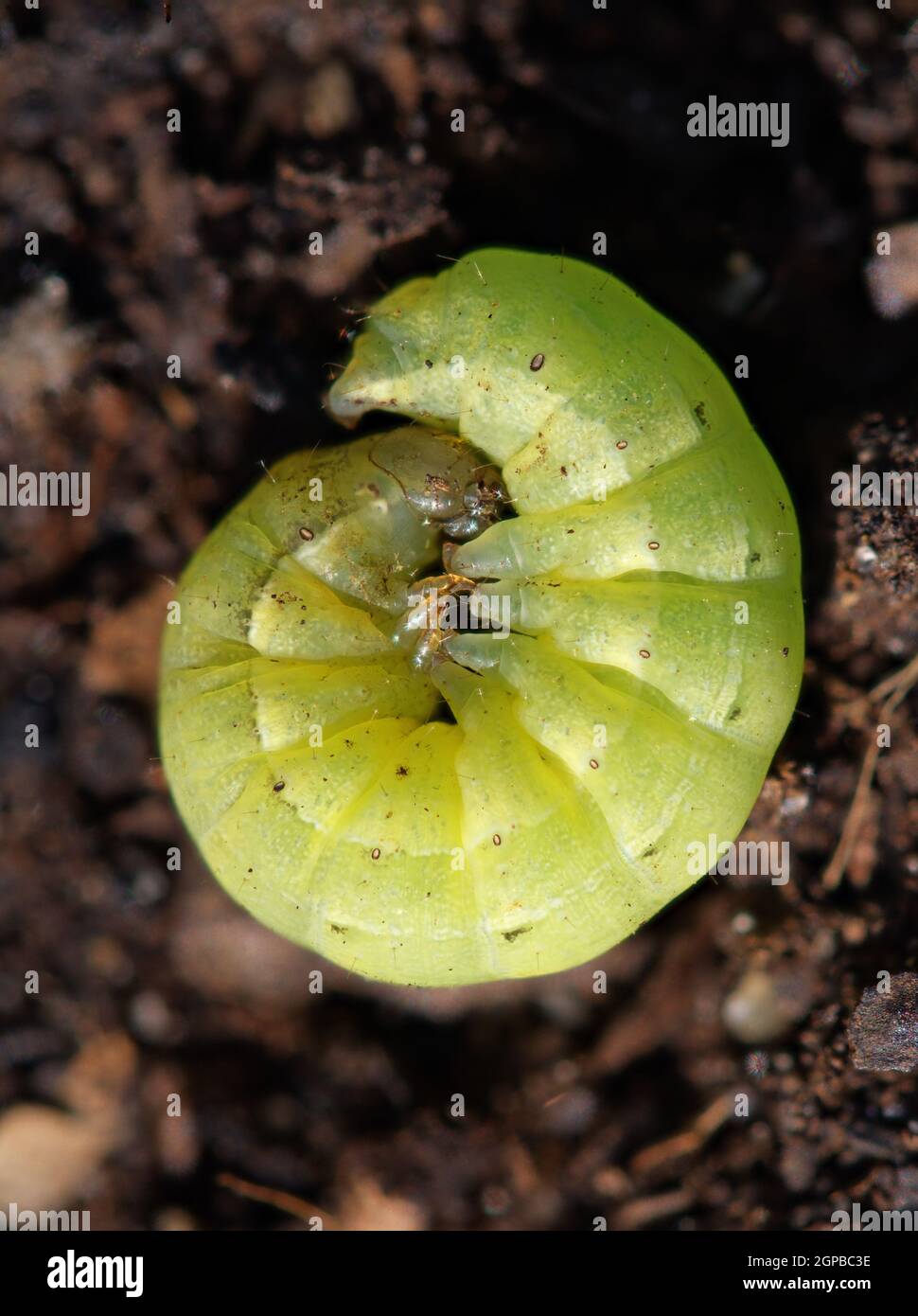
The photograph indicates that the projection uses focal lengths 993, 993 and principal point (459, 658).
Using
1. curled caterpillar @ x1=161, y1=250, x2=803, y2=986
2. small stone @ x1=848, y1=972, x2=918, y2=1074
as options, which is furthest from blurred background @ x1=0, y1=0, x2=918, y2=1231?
curled caterpillar @ x1=161, y1=250, x2=803, y2=986

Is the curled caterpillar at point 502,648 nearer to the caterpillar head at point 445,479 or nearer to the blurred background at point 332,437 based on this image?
the caterpillar head at point 445,479

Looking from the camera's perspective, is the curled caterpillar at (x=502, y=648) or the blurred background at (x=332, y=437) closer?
the curled caterpillar at (x=502, y=648)

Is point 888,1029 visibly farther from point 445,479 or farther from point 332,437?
point 332,437

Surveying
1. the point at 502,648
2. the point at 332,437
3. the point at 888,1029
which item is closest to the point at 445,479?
the point at 502,648

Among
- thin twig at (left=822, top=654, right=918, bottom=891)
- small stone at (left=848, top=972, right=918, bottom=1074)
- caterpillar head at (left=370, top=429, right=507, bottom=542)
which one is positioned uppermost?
caterpillar head at (left=370, top=429, right=507, bottom=542)

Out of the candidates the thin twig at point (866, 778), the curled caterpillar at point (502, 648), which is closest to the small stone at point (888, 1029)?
the thin twig at point (866, 778)

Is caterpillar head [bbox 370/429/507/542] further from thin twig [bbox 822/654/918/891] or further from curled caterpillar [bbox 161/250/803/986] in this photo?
thin twig [bbox 822/654/918/891]

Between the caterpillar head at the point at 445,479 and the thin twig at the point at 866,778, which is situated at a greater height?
the caterpillar head at the point at 445,479
